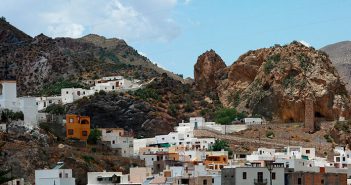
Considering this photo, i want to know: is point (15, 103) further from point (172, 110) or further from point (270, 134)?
point (270, 134)

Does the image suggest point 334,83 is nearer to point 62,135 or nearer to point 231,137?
point 231,137

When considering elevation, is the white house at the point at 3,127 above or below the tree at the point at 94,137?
above

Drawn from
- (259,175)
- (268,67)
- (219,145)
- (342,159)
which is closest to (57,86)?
(268,67)

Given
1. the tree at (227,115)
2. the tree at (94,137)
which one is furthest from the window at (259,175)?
the tree at (227,115)

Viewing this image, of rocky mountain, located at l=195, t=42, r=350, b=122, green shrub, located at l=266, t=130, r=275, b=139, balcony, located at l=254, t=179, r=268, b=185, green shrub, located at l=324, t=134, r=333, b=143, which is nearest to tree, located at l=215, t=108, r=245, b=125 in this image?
rocky mountain, located at l=195, t=42, r=350, b=122

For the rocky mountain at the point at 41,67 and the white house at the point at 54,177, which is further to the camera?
the rocky mountain at the point at 41,67

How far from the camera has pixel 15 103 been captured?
103750 millimetres

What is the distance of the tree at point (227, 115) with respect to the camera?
13162 cm

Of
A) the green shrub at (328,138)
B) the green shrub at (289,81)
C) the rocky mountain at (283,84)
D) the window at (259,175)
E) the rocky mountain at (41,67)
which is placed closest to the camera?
the window at (259,175)

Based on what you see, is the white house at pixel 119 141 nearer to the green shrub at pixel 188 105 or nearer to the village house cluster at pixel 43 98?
the village house cluster at pixel 43 98

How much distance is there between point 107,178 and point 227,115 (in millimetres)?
49066

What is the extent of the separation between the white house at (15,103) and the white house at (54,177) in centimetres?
2176

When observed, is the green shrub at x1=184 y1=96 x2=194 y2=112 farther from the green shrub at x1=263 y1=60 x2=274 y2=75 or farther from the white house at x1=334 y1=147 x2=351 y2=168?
the white house at x1=334 y1=147 x2=351 y2=168

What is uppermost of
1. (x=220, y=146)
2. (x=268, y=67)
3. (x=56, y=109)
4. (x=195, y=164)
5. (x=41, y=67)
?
(x=41, y=67)
